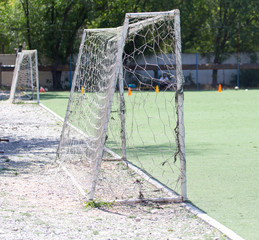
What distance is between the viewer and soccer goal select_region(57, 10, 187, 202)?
602cm

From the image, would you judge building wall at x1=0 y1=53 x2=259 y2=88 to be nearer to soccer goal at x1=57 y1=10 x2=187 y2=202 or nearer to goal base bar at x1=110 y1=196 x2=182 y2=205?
soccer goal at x1=57 y1=10 x2=187 y2=202

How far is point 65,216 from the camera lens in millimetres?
5297

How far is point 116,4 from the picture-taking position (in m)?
38.2

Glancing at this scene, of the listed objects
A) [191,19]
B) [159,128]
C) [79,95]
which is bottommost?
[159,128]

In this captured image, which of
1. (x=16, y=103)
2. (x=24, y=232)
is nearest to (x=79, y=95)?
(x=24, y=232)

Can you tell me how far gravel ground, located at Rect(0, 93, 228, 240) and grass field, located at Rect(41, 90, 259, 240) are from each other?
1.18ft

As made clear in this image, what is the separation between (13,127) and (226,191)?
868 centimetres

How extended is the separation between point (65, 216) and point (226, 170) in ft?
10.3

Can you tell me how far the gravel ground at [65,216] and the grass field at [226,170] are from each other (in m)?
0.36

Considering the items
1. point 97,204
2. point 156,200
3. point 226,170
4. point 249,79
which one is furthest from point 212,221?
point 249,79

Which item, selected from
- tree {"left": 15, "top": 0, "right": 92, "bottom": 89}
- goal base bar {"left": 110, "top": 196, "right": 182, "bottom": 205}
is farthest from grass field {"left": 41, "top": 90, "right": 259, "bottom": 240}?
tree {"left": 15, "top": 0, "right": 92, "bottom": 89}

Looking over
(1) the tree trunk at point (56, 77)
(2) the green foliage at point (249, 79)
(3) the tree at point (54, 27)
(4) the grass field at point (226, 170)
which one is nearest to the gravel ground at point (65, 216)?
(4) the grass field at point (226, 170)

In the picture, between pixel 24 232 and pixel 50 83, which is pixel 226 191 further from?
pixel 50 83

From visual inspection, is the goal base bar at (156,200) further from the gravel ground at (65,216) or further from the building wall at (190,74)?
the building wall at (190,74)
